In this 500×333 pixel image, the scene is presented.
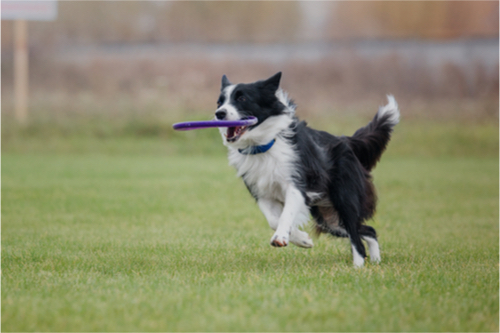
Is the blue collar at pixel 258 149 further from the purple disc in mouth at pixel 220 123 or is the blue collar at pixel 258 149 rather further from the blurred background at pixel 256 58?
the blurred background at pixel 256 58

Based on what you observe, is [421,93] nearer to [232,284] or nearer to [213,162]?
[213,162]

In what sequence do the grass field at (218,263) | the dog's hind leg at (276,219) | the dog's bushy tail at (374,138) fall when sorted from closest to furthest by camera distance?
the grass field at (218,263) → the dog's hind leg at (276,219) → the dog's bushy tail at (374,138)

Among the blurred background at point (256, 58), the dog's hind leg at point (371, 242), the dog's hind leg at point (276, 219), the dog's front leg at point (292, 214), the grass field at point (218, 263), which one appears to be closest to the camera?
the grass field at point (218, 263)

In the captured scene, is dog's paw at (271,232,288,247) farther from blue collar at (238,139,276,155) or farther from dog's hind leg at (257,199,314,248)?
blue collar at (238,139,276,155)

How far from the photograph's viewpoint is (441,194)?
38.4ft

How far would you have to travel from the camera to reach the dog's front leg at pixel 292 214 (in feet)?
15.5

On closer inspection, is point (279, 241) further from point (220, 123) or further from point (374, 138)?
point (374, 138)

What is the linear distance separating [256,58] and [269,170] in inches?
873

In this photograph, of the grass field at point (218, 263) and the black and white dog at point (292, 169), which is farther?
the black and white dog at point (292, 169)

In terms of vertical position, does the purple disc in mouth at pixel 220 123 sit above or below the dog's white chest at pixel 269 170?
above

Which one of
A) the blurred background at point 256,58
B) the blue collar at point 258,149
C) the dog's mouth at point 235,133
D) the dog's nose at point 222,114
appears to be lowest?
the blurred background at point 256,58

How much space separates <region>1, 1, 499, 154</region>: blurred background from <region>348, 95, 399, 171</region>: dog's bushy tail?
15.9 m

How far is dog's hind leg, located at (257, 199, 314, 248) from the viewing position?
510 centimetres

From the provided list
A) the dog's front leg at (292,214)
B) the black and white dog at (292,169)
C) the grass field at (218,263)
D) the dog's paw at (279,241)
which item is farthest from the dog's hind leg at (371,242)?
the dog's paw at (279,241)
